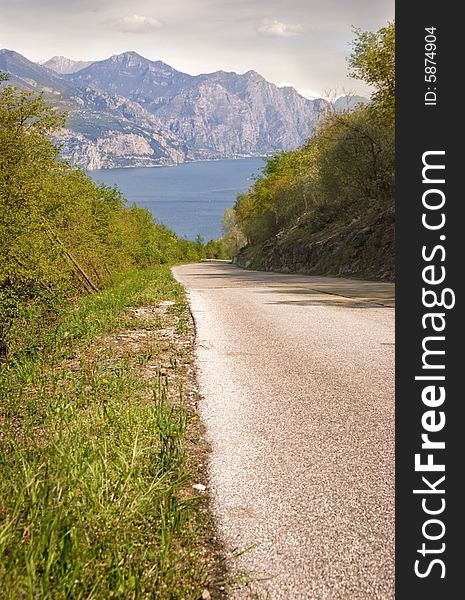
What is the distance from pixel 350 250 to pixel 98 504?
2815 cm

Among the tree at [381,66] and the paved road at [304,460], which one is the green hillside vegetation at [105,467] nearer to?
the paved road at [304,460]

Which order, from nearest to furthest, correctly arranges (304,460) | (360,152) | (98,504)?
(98,504), (304,460), (360,152)

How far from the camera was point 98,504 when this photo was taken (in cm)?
277

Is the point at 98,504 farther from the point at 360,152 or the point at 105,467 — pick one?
the point at 360,152

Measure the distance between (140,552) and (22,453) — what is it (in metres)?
1.22

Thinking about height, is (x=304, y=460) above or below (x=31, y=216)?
below

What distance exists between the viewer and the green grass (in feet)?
7.55

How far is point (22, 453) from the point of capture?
3504 millimetres

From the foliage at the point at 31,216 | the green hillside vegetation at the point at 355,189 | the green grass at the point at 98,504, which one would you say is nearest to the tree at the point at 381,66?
the green hillside vegetation at the point at 355,189

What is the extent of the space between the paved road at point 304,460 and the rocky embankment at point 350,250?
17.7m

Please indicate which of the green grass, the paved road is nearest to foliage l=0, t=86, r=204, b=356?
the paved road

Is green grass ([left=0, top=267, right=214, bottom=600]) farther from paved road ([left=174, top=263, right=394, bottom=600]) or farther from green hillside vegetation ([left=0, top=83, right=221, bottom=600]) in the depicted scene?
paved road ([left=174, top=263, right=394, bottom=600])

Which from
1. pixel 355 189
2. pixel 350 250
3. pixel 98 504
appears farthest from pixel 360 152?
pixel 98 504

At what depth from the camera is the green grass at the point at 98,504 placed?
2.30m
